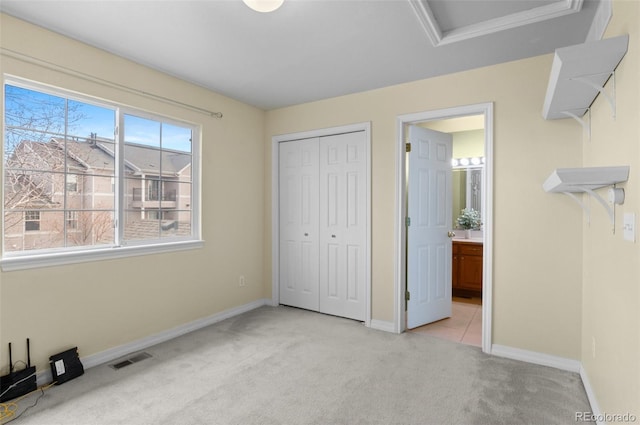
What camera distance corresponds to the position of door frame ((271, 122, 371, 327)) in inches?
137

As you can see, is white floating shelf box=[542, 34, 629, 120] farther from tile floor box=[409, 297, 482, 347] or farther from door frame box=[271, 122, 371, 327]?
tile floor box=[409, 297, 482, 347]

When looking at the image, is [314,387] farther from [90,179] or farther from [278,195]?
[278,195]

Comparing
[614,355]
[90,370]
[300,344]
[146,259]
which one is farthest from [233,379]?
A: [614,355]

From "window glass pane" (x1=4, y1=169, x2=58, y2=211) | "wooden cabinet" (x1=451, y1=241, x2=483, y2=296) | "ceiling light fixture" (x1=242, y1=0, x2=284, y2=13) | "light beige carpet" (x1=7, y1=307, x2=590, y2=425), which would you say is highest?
"ceiling light fixture" (x1=242, y1=0, x2=284, y2=13)

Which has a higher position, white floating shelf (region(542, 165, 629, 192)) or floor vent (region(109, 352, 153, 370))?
white floating shelf (region(542, 165, 629, 192))

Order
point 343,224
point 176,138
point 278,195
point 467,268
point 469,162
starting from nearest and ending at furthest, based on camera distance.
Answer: point 176,138 < point 343,224 < point 278,195 < point 467,268 < point 469,162

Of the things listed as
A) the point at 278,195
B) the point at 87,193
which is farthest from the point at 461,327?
the point at 87,193

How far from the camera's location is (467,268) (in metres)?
4.60

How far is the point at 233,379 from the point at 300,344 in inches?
30.1

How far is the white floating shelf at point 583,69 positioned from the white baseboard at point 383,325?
7.68 feet

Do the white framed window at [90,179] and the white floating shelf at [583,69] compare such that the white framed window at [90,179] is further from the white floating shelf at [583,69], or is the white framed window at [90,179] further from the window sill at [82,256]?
the white floating shelf at [583,69]

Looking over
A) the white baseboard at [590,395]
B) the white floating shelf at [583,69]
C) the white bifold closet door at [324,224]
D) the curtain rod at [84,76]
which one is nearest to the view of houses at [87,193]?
the curtain rod at [84,76]

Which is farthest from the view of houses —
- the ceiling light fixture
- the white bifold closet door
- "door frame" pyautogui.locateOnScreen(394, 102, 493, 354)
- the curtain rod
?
"door frame" pyautogui.locateOnScreen(394, 102, 493, 354)

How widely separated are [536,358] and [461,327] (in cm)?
87
